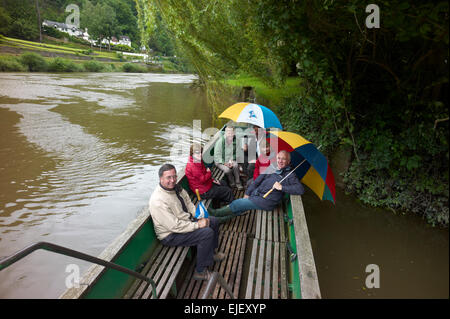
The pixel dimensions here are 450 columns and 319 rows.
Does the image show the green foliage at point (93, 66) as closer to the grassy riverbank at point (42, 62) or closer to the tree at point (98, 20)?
the grassy riverbank at point (42, 62)

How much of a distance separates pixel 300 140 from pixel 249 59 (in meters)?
7.73

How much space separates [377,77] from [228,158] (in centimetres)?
361

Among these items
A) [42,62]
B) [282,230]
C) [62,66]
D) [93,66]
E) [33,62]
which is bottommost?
[282,230]

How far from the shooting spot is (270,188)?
161 inches

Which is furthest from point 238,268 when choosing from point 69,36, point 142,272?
point 69,36

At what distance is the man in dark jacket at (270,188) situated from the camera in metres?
3.90

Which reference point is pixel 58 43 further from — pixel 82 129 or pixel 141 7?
pixel 141 7

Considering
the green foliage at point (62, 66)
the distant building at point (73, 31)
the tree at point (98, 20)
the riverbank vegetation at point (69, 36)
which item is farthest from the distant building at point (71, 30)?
the green foliage at point (62, 66)

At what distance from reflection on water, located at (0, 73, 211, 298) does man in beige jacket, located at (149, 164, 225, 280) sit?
256cm

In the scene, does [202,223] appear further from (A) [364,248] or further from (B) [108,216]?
(B) [108,216]

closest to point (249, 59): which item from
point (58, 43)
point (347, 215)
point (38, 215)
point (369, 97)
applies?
point (369, 97)

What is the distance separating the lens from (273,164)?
4273 millimetres

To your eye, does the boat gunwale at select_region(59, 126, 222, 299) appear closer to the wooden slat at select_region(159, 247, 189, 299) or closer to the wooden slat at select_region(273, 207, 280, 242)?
the wooden slat at select_region(159, 247, 189, 299)

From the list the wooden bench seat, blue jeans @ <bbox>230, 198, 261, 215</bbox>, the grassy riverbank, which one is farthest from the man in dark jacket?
the grassy riverbank
